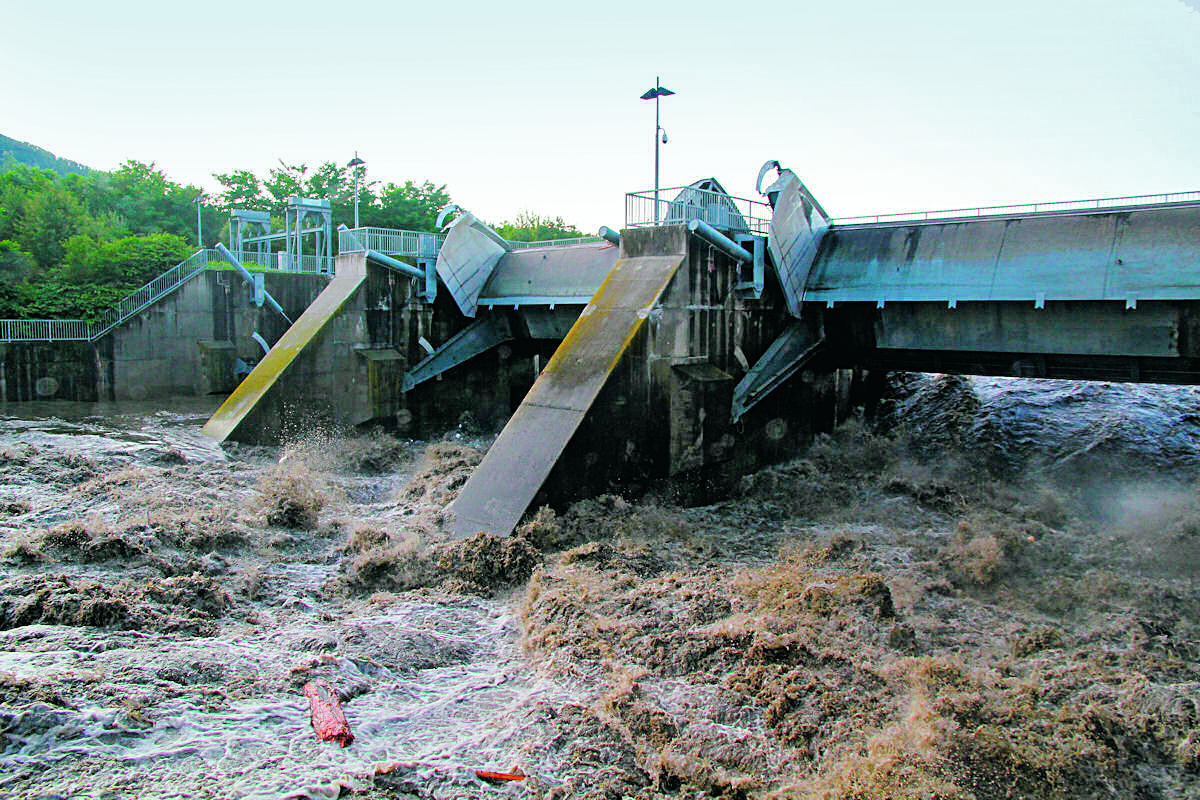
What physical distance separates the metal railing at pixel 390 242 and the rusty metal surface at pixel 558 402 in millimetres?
7509

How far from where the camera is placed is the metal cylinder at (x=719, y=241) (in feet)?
49.6

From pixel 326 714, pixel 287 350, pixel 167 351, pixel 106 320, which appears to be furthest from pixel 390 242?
pixel 326 714

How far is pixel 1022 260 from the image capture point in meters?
14.3

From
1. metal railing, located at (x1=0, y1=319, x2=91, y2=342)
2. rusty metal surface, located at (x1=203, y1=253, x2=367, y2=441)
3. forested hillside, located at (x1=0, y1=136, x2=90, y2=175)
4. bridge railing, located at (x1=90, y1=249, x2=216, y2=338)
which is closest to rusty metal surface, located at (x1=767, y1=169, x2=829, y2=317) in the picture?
rusty metal surface, located at (x1=203, y1=253, x2=367, y2=441)

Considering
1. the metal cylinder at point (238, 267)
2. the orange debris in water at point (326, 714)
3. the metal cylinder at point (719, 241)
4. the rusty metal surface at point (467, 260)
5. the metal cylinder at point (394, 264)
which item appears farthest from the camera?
the metal cylinder at point (238, 267)

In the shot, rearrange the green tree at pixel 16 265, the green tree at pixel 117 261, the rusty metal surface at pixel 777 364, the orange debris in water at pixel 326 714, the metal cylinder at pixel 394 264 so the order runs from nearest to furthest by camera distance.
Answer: the orange debris in water at pixel 326 714 → the rusty metal surface at pixel 777 364 → the metal cylinder at pixel 394 264 → the green tree at pixel 16 265 → the green tree at pixel 117 261

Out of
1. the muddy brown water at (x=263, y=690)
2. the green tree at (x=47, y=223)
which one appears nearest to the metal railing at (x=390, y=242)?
the muddy brown water at (x=263, y=690)

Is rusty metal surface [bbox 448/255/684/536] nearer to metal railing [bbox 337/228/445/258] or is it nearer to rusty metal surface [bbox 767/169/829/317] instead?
rusty metal surface [bbox 767/169/829/317]

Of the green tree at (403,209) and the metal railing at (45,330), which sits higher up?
the green tree at (403,209)

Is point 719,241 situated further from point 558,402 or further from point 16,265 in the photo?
point 16,265

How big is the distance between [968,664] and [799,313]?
32.4ft

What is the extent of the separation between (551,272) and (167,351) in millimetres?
12296

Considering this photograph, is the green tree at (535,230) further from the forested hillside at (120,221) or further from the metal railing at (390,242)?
the metal railing at (390,242)

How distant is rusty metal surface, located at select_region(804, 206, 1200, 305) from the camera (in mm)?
13023
